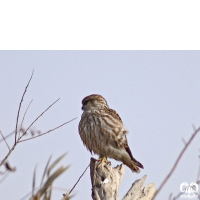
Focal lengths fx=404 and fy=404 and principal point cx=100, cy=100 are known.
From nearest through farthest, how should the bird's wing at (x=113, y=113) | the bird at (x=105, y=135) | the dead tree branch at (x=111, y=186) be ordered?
1. the dead tree branch at (x=111, y=186)
2. the bird at (x=105, y=135)
3. the bird's wing at (x=113, y=113)

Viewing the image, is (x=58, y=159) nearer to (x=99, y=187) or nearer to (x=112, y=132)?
(x=99, y=187)

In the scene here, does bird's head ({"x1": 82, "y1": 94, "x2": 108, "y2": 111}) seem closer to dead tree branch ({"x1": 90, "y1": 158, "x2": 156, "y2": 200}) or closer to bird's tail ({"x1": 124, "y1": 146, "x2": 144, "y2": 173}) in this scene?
bird's tail ({"x1": 124, "y1": 146, "x2": 144, "y2": 173})

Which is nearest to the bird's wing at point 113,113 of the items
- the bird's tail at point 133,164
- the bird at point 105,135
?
the bird at point 105,135

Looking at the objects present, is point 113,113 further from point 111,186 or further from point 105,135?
point 111,186

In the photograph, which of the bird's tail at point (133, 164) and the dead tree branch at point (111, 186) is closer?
the dead tree branch at point (111, 186)

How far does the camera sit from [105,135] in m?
6.12

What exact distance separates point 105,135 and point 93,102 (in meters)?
0.66

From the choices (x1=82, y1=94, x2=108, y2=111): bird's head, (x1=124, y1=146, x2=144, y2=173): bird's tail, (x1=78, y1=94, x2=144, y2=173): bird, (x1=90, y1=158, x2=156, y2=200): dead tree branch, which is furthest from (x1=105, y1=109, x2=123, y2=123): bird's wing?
(x1=90, y1=158, x2=156, y2=200): dead tree branch

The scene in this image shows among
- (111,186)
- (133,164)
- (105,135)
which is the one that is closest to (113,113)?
(105,135)

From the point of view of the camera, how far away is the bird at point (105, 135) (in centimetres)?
611

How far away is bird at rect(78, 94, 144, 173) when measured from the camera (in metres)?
6.11

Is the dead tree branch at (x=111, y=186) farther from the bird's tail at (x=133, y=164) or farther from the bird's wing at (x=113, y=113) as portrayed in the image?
the bird's wing at (x=113, y=113)

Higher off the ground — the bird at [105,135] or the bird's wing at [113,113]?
the bird's wing at [113,113]

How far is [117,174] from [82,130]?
53.6 inches
